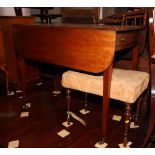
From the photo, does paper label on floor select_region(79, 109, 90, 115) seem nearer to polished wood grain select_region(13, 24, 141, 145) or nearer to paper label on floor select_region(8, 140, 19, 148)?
polished wood grain select_region(13, 24, 141, 145)

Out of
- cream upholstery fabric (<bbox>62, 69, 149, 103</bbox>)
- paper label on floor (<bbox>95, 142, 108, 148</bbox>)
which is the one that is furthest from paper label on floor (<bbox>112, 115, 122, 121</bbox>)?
cream upholstery fabric (<bbox>62, 69, 149, 103</bbox>)

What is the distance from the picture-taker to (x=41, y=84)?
10.9 feet

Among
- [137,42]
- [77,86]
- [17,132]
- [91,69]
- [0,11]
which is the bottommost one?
[17,132]

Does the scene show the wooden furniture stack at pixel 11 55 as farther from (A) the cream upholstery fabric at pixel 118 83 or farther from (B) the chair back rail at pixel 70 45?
(A) the cream upholstery fabric at pixel 118 83

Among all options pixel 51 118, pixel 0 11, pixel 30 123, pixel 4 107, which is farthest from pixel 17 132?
pixel 0 11

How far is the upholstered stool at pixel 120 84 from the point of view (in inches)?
61.8

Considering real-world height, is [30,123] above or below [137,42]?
below

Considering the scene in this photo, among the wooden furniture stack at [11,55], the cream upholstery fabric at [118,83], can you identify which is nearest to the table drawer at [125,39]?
the cream upholstery fabric at [118,83]

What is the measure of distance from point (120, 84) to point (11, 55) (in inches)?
78.2

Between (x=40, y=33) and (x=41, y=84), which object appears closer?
(x=40, y=33)

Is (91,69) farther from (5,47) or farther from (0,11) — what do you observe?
(0,11)

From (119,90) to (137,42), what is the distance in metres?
0.60
